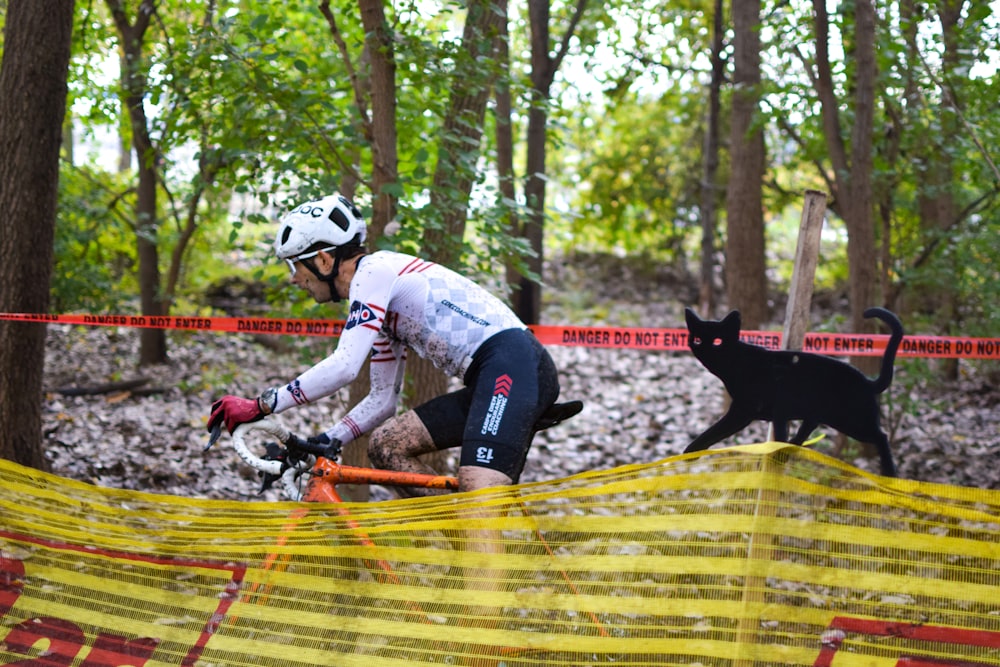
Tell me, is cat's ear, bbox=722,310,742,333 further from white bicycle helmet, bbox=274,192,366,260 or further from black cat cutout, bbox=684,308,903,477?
white bicycle helmet, bbox=274,192,366,260

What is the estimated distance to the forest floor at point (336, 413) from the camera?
7.48 m

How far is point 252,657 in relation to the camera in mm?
3154

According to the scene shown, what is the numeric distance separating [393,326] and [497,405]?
2.13ft

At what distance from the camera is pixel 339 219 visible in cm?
405

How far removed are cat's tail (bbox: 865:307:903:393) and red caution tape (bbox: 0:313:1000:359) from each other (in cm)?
284

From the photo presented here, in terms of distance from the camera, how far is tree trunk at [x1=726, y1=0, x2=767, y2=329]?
9.68 meters

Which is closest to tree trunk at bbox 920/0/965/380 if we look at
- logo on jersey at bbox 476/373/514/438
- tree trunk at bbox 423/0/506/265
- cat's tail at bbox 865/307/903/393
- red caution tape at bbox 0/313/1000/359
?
red caution tape at bbox 0/313/1000/359

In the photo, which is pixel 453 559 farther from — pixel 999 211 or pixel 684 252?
pixel 684 252

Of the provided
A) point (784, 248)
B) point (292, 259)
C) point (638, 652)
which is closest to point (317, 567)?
point (638, 652)

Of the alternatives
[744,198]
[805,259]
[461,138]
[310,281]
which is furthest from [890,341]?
[744,198]

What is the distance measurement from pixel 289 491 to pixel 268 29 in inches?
132

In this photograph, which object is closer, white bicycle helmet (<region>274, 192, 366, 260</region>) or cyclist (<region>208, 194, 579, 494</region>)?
cyclist (<region>208, 194, 579, 494</region>)

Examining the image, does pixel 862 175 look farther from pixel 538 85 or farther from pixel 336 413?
pixel 336 413

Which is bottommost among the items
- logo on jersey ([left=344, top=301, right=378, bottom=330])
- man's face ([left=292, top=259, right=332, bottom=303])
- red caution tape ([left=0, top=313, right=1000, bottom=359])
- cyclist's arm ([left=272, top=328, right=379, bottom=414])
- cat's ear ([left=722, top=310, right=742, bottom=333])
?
cyclist's arm ([left=272, top=328, right=379, bottom=414])
